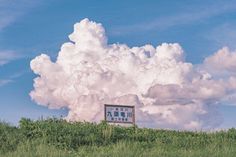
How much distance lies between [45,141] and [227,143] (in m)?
7.56

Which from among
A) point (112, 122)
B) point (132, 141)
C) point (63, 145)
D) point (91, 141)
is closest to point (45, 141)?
point (63, 145)

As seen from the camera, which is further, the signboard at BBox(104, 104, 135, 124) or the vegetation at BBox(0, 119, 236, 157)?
the signboard at BBox(104, 104, 135, 124)

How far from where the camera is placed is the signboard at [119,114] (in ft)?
84.7

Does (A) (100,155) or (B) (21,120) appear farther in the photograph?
(B) (21,120)

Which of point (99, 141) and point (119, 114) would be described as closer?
point (99, 141)

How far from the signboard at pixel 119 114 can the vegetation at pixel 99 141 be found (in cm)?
137

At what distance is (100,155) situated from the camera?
53.9 ft

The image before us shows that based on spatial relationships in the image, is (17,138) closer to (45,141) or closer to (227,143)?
(45,141)

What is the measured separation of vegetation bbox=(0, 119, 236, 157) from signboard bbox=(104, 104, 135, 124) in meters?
1.37

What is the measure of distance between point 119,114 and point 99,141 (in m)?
5.31

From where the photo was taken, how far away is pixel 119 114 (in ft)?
86.6

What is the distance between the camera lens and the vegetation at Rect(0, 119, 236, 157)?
17453mm

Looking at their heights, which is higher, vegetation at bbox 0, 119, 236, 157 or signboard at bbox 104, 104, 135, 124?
signboard at bbox 104, 104, 135, 124

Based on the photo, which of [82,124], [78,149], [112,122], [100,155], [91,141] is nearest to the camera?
[100,155]
